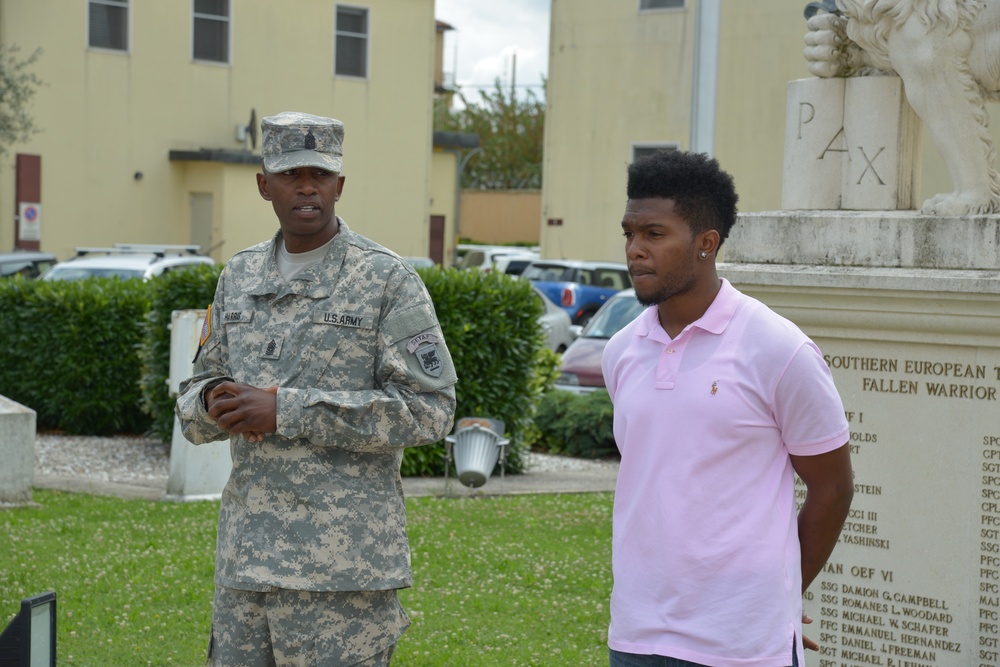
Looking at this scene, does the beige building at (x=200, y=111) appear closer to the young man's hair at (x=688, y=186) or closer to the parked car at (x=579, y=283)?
the parked car at (x=579, y=283)

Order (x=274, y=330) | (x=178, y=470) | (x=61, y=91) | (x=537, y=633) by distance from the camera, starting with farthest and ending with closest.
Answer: (x=61, y=91), (x=178, y=470), (x=537, y=633), (x=274, y=330)

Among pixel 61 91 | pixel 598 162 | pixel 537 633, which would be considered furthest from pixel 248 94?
pixel 537 633

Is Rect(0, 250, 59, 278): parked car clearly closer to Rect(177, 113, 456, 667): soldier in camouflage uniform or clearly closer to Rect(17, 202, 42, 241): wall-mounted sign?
Rect(17, 202, 42, 241): wall-mounted sign

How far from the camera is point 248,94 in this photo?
95.6ft

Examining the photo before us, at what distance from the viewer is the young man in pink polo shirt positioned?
292 centimetres

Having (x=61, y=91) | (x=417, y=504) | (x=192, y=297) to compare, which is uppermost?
(x=61, y=91)

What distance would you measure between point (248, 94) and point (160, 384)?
1858cm

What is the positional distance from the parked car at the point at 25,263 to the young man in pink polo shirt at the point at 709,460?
1833 cm

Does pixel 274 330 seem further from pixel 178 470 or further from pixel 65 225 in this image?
pixel 65 225

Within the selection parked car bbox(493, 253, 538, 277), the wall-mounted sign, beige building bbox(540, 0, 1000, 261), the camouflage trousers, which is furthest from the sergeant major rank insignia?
the wall-mounted sign

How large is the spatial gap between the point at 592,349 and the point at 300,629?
12.2 metres

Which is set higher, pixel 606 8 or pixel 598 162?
pixel 606 8

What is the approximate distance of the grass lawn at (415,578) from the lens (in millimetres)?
6137

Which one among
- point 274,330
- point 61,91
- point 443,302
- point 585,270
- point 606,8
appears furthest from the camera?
point 606,8
